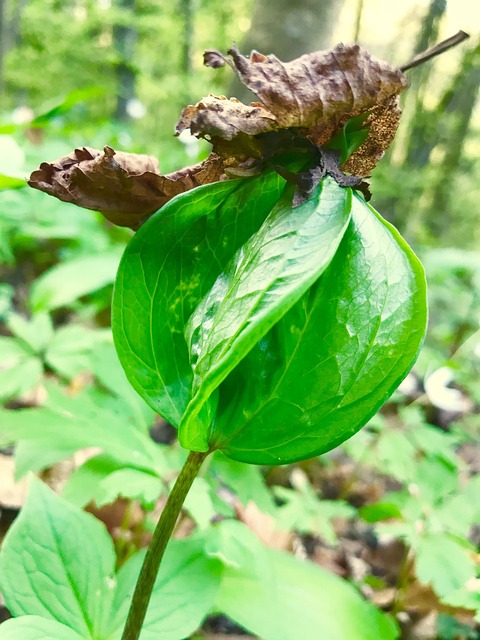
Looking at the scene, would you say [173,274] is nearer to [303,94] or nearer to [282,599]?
[303,94]

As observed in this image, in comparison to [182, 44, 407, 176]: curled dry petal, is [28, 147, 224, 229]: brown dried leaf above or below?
below

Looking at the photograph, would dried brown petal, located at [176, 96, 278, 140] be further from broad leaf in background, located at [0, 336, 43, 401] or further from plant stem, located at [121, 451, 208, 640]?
broad leaf in background, located at [0, 336, 43, 401]

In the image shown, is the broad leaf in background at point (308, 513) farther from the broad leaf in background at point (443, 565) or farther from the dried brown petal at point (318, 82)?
the dried brown petal at point (318, 82)

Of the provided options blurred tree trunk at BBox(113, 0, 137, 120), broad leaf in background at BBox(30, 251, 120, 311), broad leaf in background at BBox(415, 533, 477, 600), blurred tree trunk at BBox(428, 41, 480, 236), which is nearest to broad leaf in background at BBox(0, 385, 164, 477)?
broad leaf in background at BBox(415, 533, 477, 600)

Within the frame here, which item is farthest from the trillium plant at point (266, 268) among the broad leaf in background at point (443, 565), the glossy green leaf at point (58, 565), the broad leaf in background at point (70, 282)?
the broad leaf in background at point (70, 282)

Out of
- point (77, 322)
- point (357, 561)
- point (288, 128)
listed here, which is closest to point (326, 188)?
point (288, 128)

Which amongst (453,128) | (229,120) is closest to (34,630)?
(229,120)
